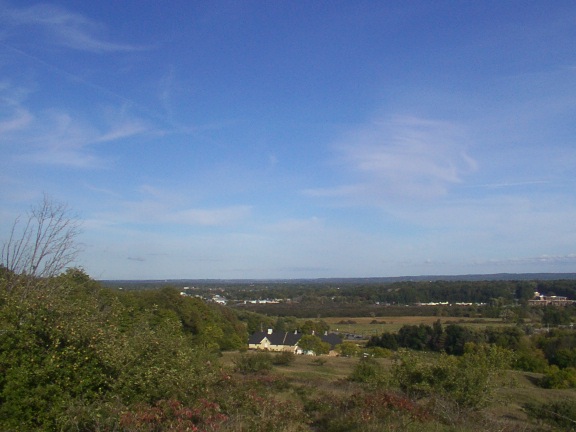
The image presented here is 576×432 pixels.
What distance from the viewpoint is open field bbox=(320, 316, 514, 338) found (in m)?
81.4

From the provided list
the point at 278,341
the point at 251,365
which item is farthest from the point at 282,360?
the point at 278,341

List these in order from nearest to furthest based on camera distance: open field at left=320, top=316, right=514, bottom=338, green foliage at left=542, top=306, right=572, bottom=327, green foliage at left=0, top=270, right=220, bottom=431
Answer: green foliage at left=0, top=270, right=220, bottom=431 → green foliage at left=542, top=306, right=572, bottom=327 → open field at left=320, top=316, right=514, bottom=338

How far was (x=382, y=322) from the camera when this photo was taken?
315ft

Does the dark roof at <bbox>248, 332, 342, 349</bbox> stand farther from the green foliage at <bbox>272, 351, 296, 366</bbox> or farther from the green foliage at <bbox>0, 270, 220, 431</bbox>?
the green foliage at <bbox>0, 270, 220, 431</bbox>

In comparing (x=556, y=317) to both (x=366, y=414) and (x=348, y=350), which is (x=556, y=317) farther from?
(x=366, y=414)

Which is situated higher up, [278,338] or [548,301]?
[548,301]

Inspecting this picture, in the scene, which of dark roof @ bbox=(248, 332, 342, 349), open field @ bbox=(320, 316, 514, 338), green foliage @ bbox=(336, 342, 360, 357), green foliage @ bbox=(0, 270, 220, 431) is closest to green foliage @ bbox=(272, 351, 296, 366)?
green foliage @ bbox=(336, 342, 360, 357)

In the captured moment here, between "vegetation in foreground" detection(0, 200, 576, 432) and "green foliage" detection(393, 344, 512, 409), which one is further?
"green foliage" detection(393, 344, 512, 409)

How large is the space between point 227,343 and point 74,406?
4035cm

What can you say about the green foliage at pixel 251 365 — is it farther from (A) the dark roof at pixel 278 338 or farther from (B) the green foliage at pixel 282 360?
(A) the dark roof at pixel 278 338

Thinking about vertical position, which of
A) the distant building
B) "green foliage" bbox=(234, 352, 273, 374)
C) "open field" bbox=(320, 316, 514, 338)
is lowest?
"open field" bbox=(320, 316, 514, 338)

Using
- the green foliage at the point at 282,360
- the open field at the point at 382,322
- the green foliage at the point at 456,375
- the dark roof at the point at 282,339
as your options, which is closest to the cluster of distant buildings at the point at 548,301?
the open field at the point at 382,322

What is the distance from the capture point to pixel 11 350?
870cm

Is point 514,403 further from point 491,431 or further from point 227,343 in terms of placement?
point 227,343
